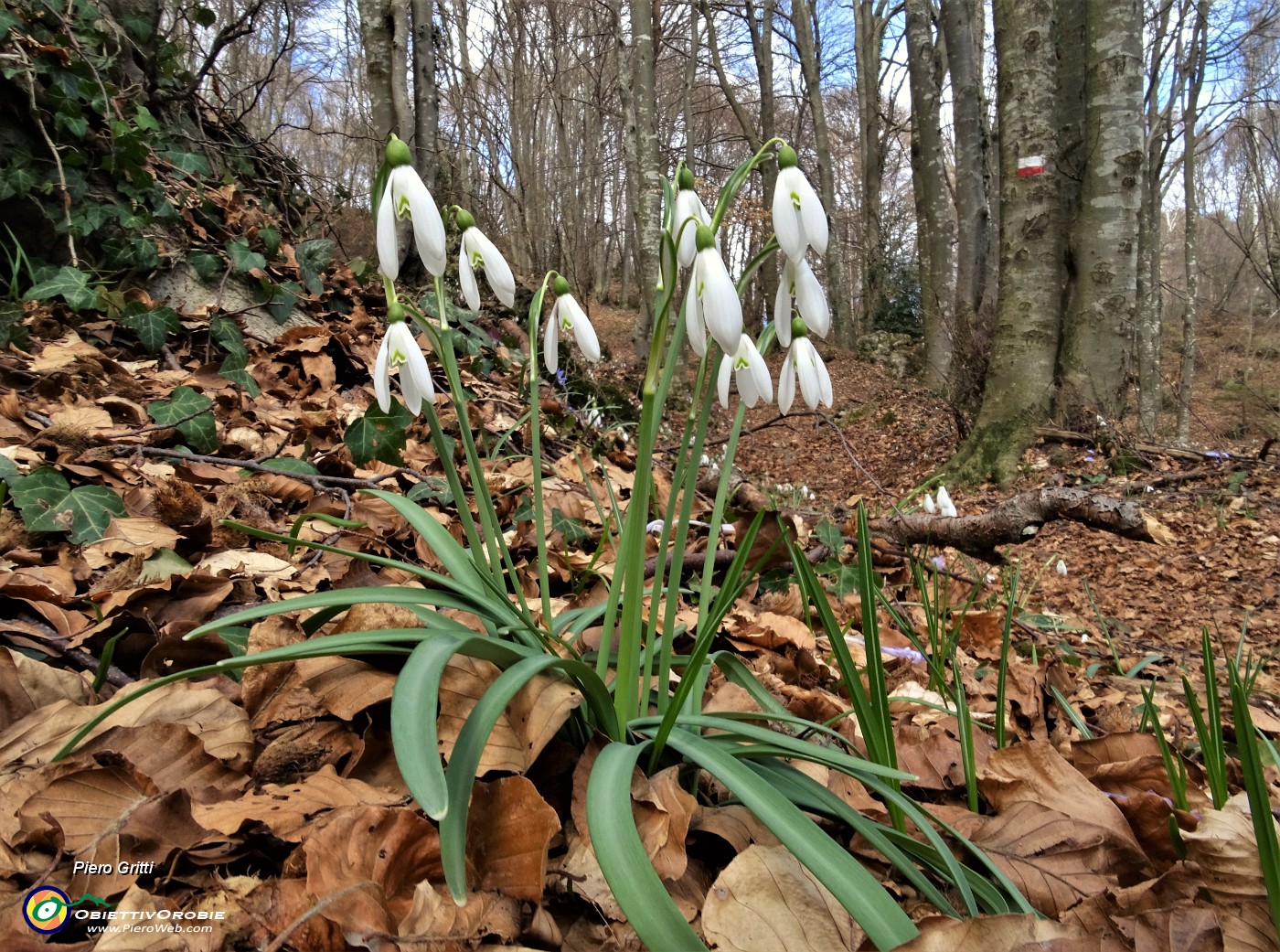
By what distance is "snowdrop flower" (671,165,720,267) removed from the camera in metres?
1.09

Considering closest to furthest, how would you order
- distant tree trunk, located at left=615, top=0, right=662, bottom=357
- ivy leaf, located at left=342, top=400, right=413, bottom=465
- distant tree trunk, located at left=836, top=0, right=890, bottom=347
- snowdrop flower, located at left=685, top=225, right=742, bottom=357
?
snowdrop flower, located at left=685, top=225, right=742, bottom=357 → ivy leaf, located at left=342, top=400, right=413, bottom=465 → distant tree trunk, located at left=615, top=0, right=662, bottom=357 → distant tree trunk, located at left=836, top=0, right=890, bottom=347

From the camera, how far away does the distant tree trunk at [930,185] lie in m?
10.7

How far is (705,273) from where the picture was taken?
38.3 inches

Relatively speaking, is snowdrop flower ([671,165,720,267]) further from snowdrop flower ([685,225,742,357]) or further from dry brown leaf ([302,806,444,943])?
dry brown leaf ([302,806,444,943])

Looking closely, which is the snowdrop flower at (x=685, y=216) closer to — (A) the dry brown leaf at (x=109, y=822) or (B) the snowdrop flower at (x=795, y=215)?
(B) the snowdrop flower at (x=795, y=215)

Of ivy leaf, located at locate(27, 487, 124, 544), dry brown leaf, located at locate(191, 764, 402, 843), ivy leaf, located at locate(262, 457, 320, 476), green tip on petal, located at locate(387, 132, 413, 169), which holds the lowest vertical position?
dry brown leaf, located at locate(191, 764, 402, 843)

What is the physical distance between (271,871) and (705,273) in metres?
0.92

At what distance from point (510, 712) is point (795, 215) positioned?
813 mm

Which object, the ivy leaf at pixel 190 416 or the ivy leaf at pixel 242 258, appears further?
the ivy leaf at pixel 242 258

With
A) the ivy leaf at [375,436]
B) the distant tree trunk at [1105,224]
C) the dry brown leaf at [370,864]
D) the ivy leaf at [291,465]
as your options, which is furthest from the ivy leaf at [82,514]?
the distant tree trunk at [1105,224]

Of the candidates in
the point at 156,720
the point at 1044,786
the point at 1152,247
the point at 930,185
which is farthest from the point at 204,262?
the point at 1152,247

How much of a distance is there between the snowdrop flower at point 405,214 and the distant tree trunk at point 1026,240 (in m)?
5.26

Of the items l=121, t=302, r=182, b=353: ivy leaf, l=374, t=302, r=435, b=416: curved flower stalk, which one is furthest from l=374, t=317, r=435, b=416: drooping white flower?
l=121, t=302, r=182, b=353: ivy leaf

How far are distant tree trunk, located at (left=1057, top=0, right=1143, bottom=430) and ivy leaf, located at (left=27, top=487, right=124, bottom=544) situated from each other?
5833 millimetres
